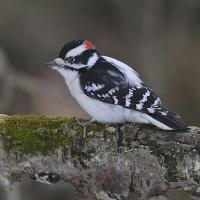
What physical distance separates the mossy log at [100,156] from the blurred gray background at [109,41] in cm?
416

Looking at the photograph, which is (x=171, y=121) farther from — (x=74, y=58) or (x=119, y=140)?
(x=74, y=58)

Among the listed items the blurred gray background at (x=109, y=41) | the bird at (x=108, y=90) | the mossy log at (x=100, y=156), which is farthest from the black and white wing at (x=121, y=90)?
the blurred gray background at (x=109, y=41)

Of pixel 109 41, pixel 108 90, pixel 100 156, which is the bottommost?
pixel 100 156

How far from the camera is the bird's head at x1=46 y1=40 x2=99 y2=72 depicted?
3859 mm

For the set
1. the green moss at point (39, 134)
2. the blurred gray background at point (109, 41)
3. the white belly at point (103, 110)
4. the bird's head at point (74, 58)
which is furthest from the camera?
the blurred gray background at point (109, 41)

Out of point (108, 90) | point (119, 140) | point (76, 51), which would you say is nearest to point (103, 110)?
point (108, 90)

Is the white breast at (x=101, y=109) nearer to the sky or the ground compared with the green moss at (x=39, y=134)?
nearer to the sky

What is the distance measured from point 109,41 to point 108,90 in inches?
226

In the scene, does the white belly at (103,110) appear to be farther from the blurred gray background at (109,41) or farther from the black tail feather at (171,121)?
the blurred gray background at (109,41)

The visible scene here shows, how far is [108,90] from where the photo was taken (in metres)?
3.76

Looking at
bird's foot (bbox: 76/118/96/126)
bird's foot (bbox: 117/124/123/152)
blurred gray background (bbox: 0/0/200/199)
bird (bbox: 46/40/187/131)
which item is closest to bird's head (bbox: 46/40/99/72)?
bird (bbox: 46/40/187/131)

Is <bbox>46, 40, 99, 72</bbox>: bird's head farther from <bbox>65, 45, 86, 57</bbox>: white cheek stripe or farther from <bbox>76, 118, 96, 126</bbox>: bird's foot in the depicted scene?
<bbox>76, 118, 96, 126</bbox>: bird's foot

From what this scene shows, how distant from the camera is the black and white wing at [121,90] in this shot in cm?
367

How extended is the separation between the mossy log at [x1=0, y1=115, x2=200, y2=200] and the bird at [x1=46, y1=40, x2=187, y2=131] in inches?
3.4
